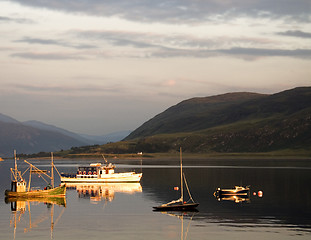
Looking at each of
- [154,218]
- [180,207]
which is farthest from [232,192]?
[154,218]

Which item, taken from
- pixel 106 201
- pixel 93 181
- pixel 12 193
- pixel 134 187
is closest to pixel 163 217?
pixel 106 201

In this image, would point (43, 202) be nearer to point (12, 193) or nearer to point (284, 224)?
point (12, 193)

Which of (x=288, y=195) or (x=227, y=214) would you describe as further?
(x=288, y=195)

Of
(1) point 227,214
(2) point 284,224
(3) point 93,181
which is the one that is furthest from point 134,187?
(2) point 284,224

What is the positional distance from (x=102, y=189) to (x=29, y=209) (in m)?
45.1

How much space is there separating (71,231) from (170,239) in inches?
528

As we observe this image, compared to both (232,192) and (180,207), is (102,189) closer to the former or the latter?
(232,192)

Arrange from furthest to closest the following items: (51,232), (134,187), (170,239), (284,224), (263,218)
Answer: (134,187), (263,218), (284,224), (51,232), (170,239)

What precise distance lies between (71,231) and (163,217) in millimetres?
17178

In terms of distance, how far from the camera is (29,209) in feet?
319

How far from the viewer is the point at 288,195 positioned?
120750 millimetres

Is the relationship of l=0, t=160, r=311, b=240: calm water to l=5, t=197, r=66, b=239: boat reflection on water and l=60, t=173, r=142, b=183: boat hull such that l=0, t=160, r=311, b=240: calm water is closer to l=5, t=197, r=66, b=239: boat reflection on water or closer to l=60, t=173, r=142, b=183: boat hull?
l=5, t=197, r=66, b=239: boat reflection on water

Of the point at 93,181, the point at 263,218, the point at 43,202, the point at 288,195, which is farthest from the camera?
the point at 93,181

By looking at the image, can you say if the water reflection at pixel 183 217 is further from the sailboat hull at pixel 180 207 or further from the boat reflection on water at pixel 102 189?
the boat reflection on water at pixel 102 189
